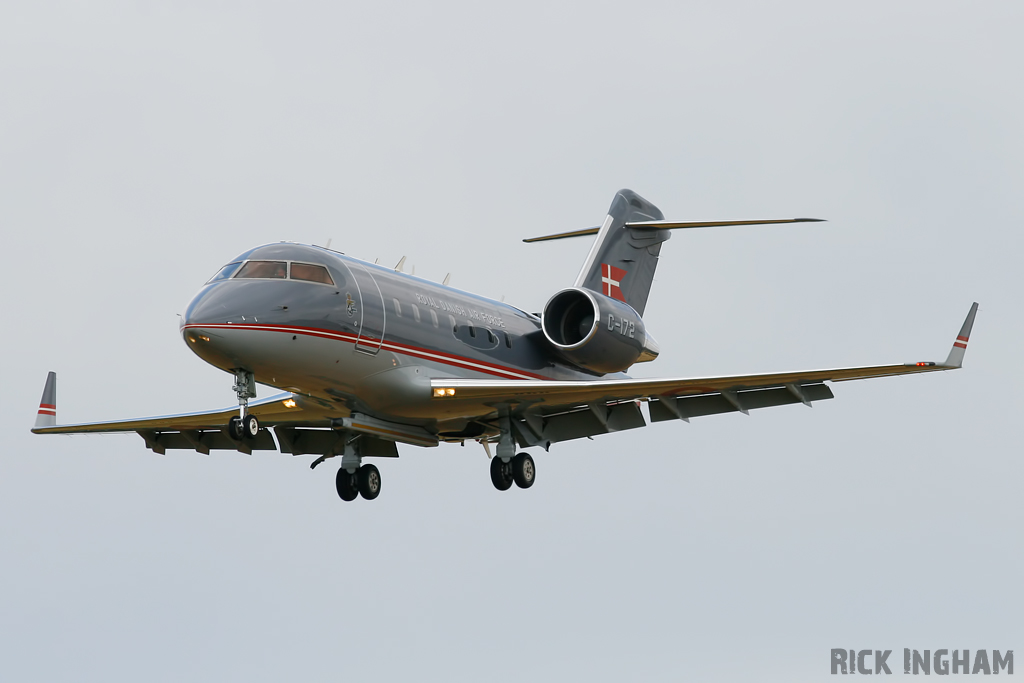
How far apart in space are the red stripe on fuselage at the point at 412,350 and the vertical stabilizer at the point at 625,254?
12.4 feet

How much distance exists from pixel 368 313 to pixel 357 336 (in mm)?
472

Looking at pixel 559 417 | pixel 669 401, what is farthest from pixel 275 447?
pixel 669 401

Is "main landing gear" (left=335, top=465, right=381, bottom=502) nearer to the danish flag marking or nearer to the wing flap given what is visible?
the wing flap

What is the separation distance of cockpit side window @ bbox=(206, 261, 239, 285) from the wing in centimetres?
386

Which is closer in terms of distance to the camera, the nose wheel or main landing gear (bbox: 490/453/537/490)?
the nose wheel

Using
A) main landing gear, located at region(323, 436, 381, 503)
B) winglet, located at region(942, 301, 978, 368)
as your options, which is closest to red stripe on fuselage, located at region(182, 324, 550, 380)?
main landing gear, located at region(323, 436, 381, 503)

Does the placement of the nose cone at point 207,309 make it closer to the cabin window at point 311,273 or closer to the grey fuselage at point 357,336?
the grey fuselage at point 357,336

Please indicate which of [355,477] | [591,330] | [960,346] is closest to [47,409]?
[355,477]

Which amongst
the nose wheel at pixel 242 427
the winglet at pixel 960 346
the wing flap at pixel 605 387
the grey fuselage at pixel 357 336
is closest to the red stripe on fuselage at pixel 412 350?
the grey fuselage at pixel 357 336

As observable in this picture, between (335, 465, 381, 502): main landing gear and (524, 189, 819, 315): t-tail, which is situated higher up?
(524, 189, 819, 315): t-tail

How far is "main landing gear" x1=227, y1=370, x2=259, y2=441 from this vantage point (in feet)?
68.7

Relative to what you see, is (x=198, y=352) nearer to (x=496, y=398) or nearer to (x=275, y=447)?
(x=496, y=398)

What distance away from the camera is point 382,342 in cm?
2273

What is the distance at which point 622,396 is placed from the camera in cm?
2395
